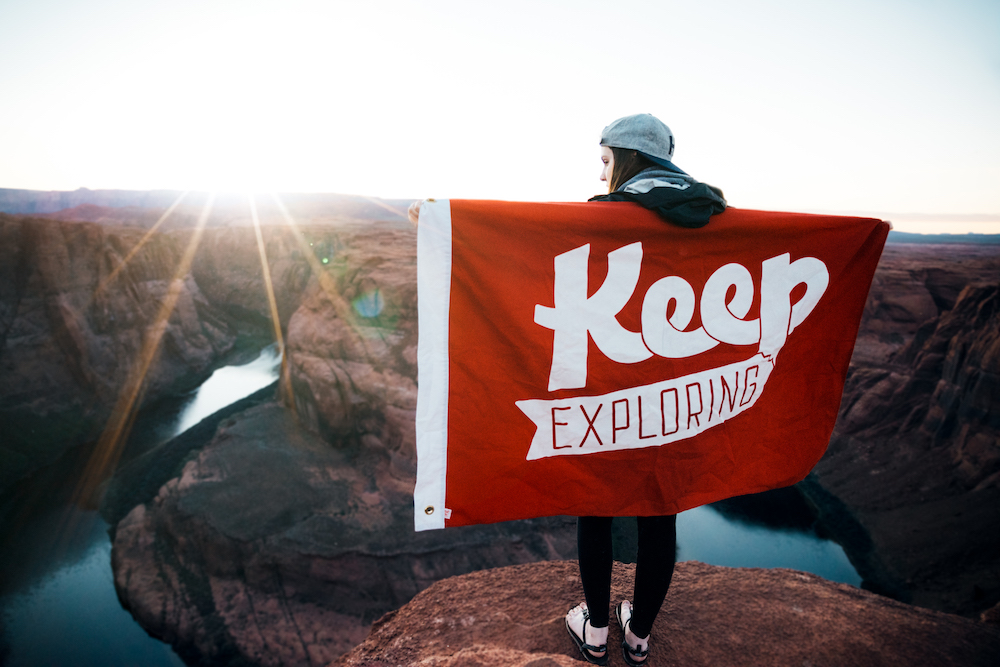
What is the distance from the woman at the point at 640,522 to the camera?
59.1 inches

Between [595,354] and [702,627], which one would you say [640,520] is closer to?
[595,354]

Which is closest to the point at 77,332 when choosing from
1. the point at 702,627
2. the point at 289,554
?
the point at 289,554

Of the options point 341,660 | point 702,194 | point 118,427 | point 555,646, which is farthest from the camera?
point 118,427

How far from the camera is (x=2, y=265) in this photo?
1548 centimetres

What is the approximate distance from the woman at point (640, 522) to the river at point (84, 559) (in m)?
12.4

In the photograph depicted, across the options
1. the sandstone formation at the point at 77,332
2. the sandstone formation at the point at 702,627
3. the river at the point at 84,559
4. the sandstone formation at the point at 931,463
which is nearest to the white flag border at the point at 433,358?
the sandstone formation at the point at 702,627

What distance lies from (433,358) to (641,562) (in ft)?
3.86

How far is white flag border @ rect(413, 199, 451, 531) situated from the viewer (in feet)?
4.79

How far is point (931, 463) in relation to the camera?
1324cm

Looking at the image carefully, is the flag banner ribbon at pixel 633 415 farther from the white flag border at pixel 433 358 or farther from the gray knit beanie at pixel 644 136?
the gray knit beanie at pixel 644 136

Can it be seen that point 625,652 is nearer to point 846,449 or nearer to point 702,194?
point 702,194

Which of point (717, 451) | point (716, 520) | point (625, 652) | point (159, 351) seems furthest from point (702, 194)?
point (159, 351)

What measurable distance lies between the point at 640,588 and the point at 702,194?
1.56m

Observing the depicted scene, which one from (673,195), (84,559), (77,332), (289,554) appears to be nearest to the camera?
(673,195)
